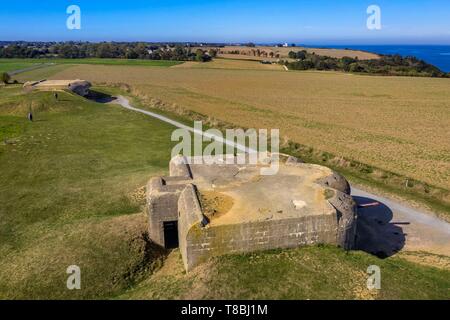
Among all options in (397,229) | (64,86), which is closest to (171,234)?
(397,229)

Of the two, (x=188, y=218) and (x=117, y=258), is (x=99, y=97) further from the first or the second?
(x=188, y=218)

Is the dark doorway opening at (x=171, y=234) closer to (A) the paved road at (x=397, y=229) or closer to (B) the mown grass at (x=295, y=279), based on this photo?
(B) the mown grass at (x=295, y=279)

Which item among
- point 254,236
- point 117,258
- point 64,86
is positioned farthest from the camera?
point 64,86

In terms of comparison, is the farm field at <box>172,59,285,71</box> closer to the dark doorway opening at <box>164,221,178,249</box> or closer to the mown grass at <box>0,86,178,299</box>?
the mown grass at <box>0,86,178,299</box>

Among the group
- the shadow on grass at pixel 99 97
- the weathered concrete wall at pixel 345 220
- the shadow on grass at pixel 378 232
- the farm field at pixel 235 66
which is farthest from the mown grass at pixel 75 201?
the farm field at pixel 235 66

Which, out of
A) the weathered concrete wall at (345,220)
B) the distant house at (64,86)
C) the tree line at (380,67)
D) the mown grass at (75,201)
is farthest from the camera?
the tree line at (380,67)
